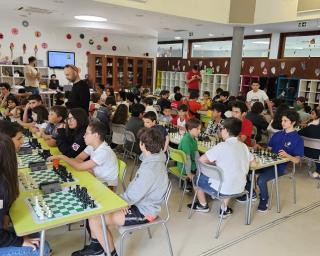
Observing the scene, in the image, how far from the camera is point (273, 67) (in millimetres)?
10516

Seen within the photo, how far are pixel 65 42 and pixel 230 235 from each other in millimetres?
10127

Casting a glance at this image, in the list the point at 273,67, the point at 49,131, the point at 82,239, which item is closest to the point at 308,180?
the point at 82,239

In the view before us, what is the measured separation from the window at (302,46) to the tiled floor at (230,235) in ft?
23.7

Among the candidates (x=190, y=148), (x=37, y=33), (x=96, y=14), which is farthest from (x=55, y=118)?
(x=37, y=33)

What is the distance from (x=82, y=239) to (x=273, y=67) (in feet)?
31.2

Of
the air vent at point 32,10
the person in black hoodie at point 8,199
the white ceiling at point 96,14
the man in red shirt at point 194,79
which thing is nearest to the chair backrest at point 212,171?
the person in black hoodie at point 8,199

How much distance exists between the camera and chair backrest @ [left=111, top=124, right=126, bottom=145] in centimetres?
518

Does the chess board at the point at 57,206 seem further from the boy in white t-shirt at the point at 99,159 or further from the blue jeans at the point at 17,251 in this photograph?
the boy in white t-shirt at the point at 99,159

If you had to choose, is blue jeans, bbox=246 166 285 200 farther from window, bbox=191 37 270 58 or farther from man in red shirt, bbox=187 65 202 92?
window, bbox=191 37 270 58

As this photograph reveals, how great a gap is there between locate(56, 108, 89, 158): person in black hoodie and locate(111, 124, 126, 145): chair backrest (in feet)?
5.66

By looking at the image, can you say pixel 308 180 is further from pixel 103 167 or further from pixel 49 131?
pixel 49 131

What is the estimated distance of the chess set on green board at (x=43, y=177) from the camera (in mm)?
2342

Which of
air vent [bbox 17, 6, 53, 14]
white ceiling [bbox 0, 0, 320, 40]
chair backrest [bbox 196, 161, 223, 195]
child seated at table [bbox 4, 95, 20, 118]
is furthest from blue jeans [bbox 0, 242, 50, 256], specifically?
air vent [bbox 17, 6, 53, 14]

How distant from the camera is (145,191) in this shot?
2396mm
